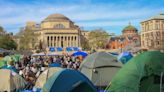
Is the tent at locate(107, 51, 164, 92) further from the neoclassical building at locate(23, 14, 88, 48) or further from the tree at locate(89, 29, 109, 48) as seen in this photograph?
the neoclassical building at locate(23, 14, 88, 48)

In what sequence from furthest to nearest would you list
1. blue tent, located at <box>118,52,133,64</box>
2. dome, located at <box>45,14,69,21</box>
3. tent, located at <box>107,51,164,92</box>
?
dome, located at <box>45,14,69,21</box>, blue tent, located at <box>118,52,133,64</box>, tent, located at <box>107,51,164,92</box>

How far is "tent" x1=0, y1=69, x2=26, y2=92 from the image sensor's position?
15.5 meters

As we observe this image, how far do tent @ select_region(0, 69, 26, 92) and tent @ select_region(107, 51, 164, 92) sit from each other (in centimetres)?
461

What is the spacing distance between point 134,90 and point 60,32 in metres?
145

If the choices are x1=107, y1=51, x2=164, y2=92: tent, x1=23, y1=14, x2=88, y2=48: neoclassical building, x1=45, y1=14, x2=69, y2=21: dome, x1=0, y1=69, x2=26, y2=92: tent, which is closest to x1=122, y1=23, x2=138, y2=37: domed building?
Result: x1=23, y1=14, x2=88, y2=48: neoclassical building

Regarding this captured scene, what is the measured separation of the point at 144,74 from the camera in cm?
1259

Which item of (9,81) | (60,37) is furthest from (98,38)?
(9,81)

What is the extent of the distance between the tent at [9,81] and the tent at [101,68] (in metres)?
3.23

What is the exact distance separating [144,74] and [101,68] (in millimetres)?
5099

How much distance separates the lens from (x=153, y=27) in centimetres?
14175

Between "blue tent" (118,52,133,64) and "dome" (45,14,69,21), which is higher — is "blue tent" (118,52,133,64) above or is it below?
below

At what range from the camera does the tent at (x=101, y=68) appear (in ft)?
57.1

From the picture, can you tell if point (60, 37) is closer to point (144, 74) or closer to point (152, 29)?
point (152, 29)

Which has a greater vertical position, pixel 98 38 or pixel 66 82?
pixel 66 82
